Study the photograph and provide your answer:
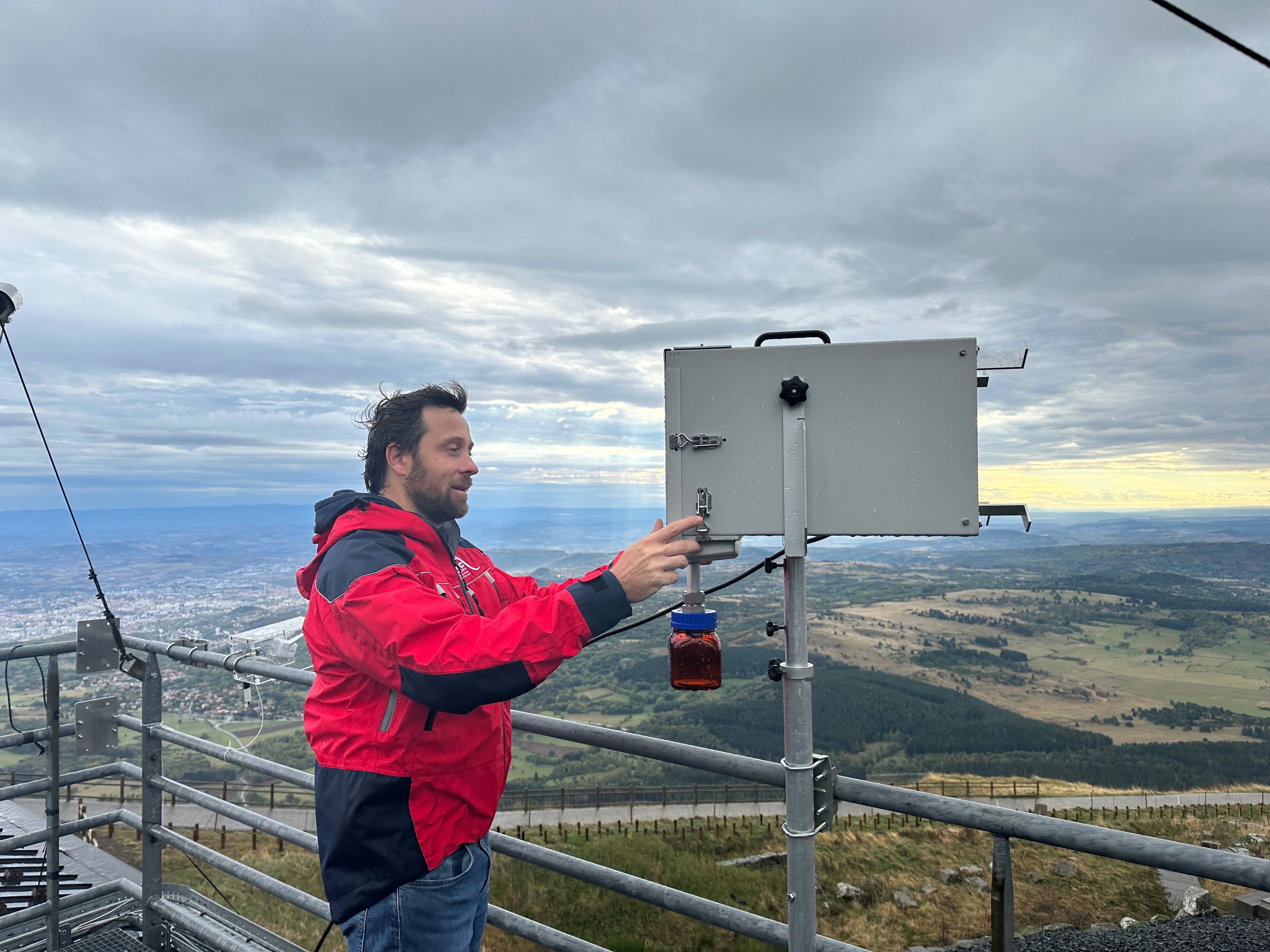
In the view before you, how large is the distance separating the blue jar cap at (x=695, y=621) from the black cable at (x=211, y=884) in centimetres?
249

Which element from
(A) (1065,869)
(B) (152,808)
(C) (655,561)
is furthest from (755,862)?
(C) (655,561)

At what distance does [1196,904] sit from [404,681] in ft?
76.1

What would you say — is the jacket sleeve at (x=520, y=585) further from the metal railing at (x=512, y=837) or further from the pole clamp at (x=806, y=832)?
the pole clamp at (x=806, y=832)

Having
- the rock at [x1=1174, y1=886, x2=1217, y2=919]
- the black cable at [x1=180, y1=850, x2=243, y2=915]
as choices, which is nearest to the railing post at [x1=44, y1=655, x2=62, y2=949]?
the black cable at [x1=180, y1=850, x2=243, y2=915]

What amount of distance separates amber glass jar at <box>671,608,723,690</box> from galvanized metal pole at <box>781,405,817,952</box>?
20 cm

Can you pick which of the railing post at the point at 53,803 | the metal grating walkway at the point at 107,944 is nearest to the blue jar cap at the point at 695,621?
the railing post at the point at 53,803

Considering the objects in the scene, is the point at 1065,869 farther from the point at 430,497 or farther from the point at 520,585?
the point at 430,497

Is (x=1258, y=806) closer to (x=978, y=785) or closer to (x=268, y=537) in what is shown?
(x=978, y=785)

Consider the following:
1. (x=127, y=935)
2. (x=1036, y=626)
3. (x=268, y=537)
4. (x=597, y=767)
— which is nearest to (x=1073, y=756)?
(x=597, y=767)

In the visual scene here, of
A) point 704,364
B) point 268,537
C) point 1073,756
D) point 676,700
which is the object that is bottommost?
point 1073,756

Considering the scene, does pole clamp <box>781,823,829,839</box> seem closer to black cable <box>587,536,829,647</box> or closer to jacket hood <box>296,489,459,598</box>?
black cable <box>587,536,829,647</box>

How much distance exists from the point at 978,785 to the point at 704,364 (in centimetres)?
6195

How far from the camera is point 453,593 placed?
77.2 inches

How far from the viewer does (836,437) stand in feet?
5.77
